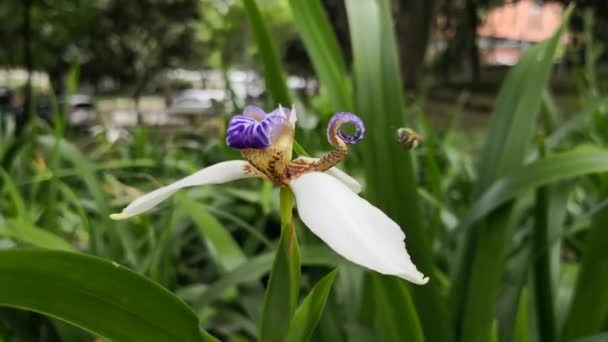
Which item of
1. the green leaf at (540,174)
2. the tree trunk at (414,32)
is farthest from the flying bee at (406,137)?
the tree trunk at (414,32)

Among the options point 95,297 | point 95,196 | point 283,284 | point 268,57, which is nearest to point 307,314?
point 283,284

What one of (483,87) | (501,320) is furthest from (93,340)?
(483,87)

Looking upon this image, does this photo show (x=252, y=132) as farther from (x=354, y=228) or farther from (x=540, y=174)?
(x=540, y=174)

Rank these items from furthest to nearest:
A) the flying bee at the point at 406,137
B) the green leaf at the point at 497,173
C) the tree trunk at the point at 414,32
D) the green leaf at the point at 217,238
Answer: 1. the tree trunk at the point at 414,32
2. the green leaf at the point at 217,238
3. the green leaf at the point at 497,173
4. the flying bee at the point at 406,137

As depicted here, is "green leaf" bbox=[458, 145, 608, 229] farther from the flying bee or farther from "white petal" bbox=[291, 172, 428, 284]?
"white petal" bbox=[291, 172, 428, 284]

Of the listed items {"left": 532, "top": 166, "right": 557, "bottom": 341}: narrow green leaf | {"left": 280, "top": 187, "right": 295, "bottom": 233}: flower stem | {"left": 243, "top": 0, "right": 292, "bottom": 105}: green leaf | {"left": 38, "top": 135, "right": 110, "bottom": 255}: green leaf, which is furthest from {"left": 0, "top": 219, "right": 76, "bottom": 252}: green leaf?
{"left": 532, "top": 166, "right": 557, "bottom": 341}: narrow green leaf

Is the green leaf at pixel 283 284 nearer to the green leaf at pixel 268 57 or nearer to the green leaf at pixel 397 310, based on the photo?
the green leaf at pixel 397 310
